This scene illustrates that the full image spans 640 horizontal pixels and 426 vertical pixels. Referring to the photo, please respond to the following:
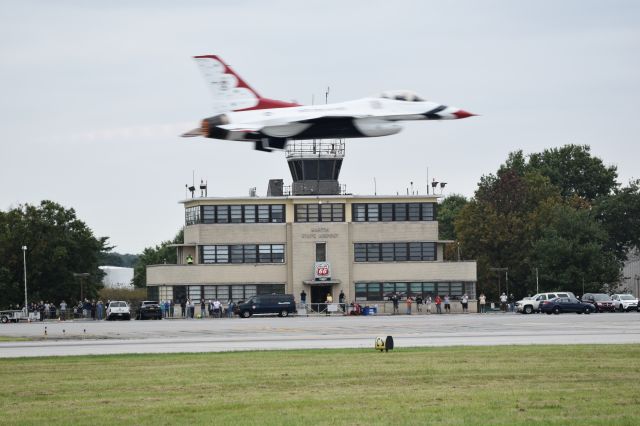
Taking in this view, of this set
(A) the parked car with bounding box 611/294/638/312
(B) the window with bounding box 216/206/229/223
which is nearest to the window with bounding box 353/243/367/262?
(B) the window with bounding box 216/206/229/223

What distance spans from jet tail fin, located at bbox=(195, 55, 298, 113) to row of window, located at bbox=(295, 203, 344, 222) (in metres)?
57.2

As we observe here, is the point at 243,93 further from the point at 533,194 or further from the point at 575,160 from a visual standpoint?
the point at 575,160

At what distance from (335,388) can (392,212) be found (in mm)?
76053

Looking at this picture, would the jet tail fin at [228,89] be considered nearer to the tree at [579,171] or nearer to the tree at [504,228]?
the tree at [504,228]

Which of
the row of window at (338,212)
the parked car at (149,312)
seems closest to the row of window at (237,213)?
the row of window at (338,212)

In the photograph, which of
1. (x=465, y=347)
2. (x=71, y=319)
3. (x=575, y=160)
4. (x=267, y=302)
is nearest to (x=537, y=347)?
(x=465, y=347)

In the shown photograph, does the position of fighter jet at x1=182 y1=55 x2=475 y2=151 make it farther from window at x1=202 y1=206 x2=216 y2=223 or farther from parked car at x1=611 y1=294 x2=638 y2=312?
window at x1=202 y1=206 x2=216 y2=223

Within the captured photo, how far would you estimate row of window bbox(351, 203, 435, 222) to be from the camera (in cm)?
10481

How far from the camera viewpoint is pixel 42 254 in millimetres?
115250

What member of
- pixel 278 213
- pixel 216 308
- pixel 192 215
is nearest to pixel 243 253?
pixel 278 213

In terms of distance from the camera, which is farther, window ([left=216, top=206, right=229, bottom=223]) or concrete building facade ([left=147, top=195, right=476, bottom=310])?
window ([left=216, top=206, right=229, bottom=223])

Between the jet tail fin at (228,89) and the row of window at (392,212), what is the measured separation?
190 ft

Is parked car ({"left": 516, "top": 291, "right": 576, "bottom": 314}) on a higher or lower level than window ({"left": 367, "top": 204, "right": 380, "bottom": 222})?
lower

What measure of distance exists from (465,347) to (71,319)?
58.7 metres
